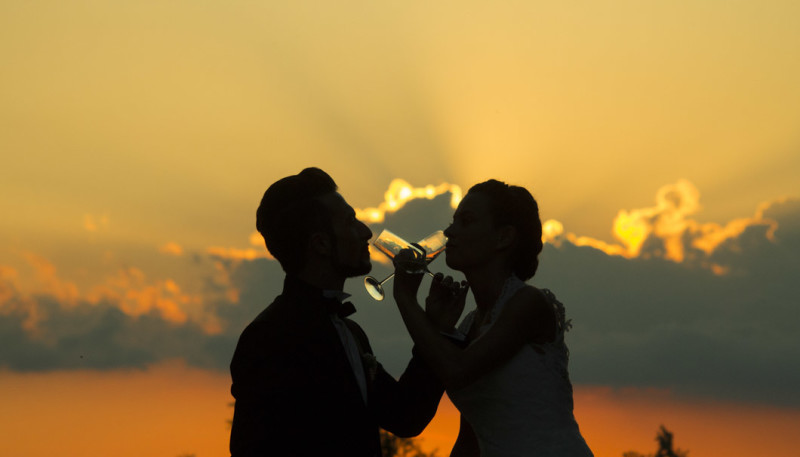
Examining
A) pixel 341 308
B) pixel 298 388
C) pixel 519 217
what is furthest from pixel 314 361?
pixel 519 217

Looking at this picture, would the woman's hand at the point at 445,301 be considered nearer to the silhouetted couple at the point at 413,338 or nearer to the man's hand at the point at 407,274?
the silhouetted couple at the point at 413,338

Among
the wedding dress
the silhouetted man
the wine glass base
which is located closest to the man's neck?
the silhouetted man

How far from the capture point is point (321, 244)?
6523 mm

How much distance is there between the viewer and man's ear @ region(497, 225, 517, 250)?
6.38 meters

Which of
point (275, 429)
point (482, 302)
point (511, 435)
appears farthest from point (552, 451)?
point (275, 429)

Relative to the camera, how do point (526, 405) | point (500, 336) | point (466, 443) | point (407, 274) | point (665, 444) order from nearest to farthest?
point (500, 336)
point (526, 405)
point (407, 274)
point (466, 443)
point (665, 444)

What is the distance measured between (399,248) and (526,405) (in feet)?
5.44

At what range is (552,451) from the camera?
5926 mm

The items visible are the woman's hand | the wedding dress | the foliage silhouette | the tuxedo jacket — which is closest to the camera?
the tuxedo jacket

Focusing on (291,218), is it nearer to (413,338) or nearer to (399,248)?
(399,248)

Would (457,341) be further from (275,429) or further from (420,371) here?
(275,429)

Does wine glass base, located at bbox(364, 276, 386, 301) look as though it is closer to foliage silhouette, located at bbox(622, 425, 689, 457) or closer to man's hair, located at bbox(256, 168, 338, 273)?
man's hair, located at bbox(256, 168, 338, 273)

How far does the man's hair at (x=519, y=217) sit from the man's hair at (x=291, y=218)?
125cm

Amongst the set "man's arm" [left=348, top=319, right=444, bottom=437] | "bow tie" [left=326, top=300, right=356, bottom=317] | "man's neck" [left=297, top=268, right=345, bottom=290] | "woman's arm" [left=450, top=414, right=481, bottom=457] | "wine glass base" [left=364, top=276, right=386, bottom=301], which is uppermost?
"wine glass base" [left=364, top=276, right=386, bottom=301]
